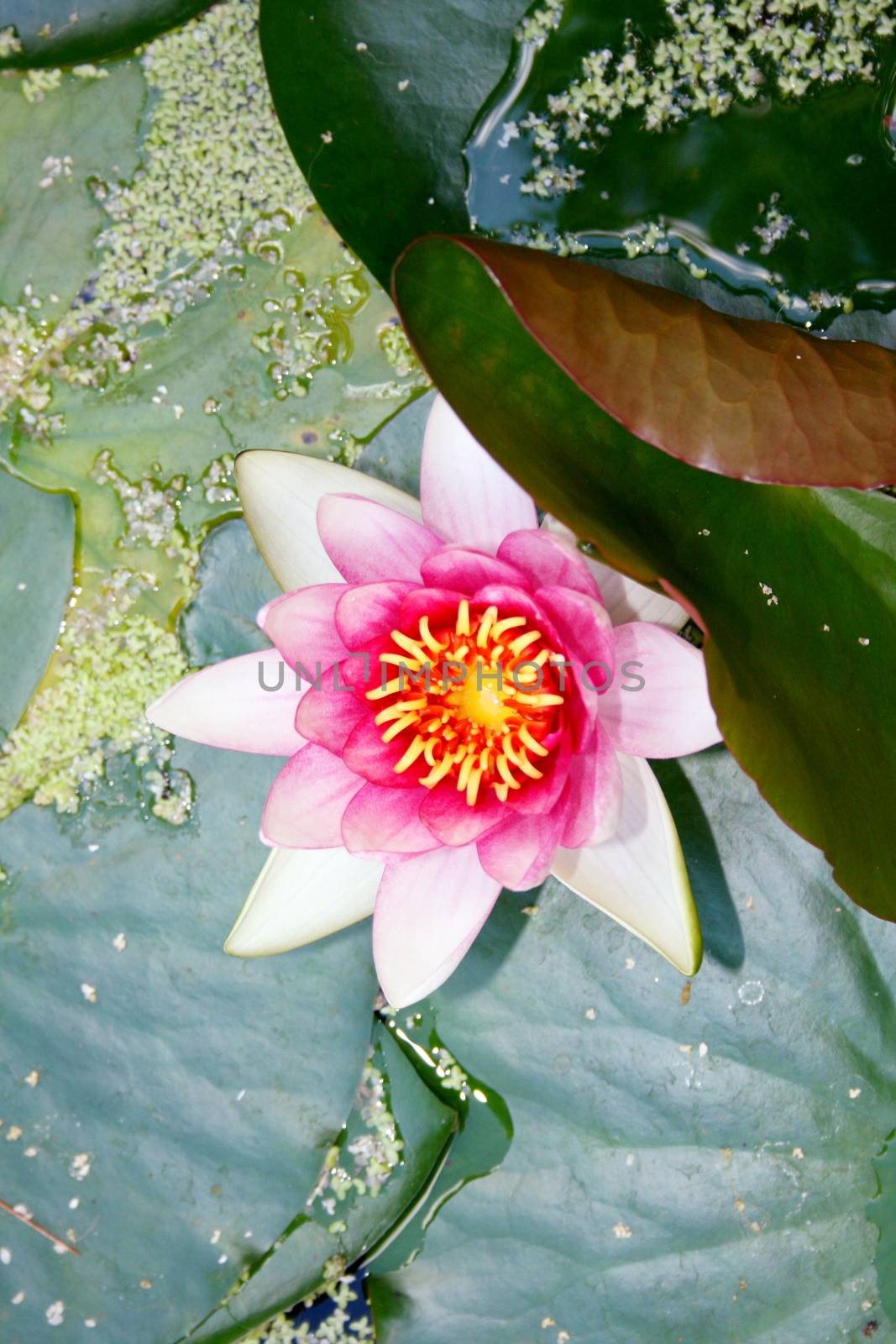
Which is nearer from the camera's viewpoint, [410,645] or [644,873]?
[410,645]

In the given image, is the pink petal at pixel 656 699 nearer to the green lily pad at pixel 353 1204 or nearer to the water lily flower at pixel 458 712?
the water lily flower at pixel 458 712

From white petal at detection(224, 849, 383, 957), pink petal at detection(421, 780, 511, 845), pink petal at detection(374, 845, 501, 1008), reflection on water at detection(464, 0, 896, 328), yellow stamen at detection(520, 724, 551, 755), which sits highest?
reflection on water at detection(464, 0, 896, 328)

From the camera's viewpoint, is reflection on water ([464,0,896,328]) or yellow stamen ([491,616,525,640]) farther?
reflection on water ([464,0,896,328])

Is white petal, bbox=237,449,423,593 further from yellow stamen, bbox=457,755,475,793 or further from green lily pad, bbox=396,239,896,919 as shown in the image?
yellow stamen, bbox=457,755,475,793

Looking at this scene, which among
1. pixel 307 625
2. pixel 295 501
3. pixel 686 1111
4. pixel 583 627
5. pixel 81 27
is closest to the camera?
pixel 583 627

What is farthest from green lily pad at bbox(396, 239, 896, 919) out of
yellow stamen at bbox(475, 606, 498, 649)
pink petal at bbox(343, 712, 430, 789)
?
pink petal at bbox(343, 712, 430, 789)

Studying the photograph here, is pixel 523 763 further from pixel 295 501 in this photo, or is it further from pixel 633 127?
pixel 633 127

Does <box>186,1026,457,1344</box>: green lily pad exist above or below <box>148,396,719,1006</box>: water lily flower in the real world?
below

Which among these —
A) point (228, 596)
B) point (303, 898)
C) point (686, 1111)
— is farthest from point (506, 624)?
point (686, 1111)
